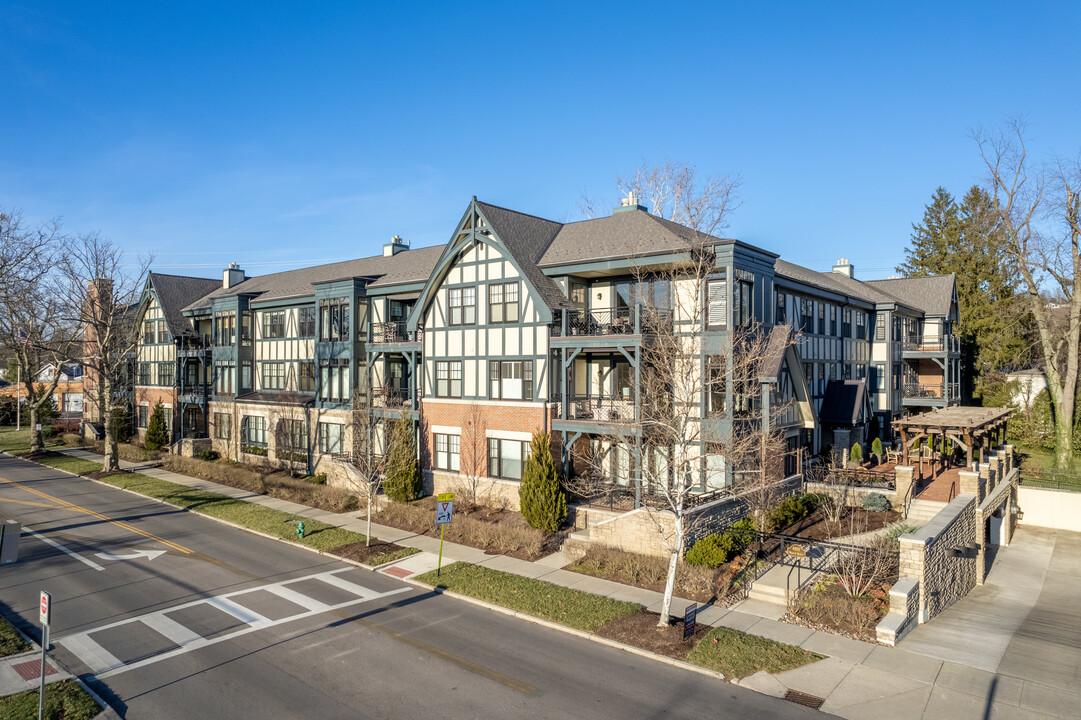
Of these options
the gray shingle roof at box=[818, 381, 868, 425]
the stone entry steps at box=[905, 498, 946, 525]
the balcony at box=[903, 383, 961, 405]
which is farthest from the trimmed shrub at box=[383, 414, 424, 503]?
the balcony at box=[903, 383, 961, 405]

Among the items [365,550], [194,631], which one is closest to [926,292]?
[365,550]

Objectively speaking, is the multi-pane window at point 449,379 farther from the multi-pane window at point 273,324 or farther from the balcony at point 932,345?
the balcony at point 932,345

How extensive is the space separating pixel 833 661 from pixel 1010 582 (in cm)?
1142

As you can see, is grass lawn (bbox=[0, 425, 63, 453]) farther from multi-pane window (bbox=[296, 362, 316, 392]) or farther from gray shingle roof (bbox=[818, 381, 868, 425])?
gray shingle roof (bbox=[818, 381, 868, 425])

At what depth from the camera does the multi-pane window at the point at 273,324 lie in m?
40.9

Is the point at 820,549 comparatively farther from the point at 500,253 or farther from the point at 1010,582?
the point at 500,253

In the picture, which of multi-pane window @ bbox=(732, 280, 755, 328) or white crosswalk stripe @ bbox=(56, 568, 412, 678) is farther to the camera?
multi-pane window @ bbox=(732, 280, 755, 328)

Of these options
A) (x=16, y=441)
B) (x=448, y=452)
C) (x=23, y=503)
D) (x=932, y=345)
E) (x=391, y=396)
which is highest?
(x=932, y=345)

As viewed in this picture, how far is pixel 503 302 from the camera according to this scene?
91.4ft

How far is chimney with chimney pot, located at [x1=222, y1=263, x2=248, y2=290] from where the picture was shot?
165 ft

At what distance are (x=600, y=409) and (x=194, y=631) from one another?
15.0 meters

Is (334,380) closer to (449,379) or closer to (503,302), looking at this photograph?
(449,379)

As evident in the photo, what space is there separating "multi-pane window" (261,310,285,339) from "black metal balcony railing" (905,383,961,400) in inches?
1578

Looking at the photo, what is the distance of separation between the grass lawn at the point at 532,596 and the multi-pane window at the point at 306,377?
853 inches
